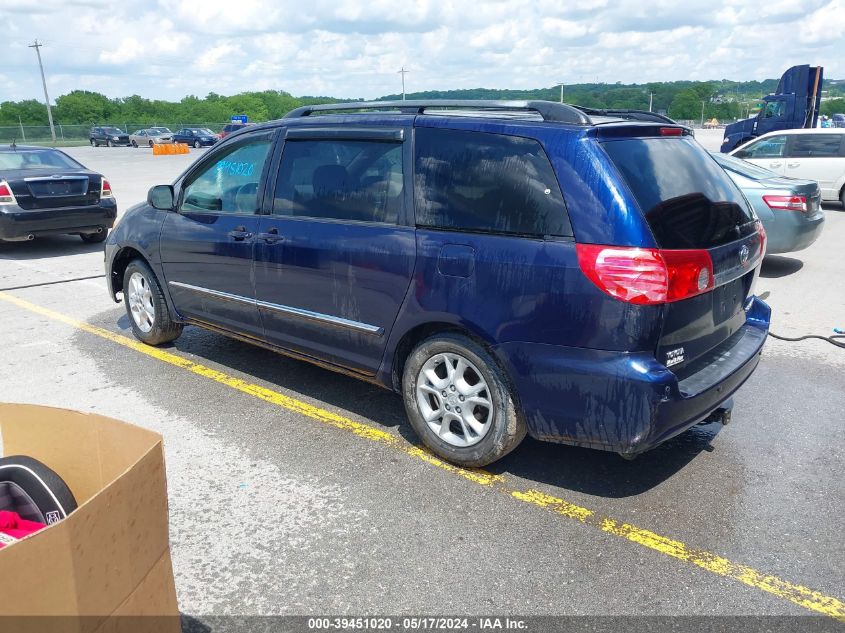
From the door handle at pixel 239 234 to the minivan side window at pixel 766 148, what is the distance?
42.0 feet

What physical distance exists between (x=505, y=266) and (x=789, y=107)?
24.1 meters

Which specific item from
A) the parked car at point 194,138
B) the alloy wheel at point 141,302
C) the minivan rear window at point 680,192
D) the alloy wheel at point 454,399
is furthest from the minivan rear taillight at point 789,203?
the parked car at point 194,138

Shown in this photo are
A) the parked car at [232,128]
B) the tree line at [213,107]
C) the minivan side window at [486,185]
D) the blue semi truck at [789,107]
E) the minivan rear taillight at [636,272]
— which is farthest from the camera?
the tree line at [213,107]

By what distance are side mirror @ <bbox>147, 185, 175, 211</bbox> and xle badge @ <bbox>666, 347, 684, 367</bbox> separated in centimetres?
380

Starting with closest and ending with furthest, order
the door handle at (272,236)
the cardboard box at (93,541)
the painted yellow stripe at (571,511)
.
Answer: the cardboard box at (93,541), the painted yellow stripe at (571,511), the door handle at (272,236)

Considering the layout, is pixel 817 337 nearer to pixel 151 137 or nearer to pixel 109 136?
pixel 151 137

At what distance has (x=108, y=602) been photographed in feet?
5.41

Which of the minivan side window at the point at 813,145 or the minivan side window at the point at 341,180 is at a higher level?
the minivan side window at the point at 341,180

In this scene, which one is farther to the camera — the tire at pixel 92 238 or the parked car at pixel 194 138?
the parked car at pixel 194 138

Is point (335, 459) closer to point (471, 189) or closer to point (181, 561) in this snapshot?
point (181, 561)

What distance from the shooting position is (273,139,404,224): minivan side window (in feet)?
12.7

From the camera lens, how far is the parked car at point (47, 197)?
31.3 ft

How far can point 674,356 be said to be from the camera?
320 centimetres

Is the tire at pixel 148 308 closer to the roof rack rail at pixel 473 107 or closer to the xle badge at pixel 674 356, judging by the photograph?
the roof rack rail at pixel 473 107
